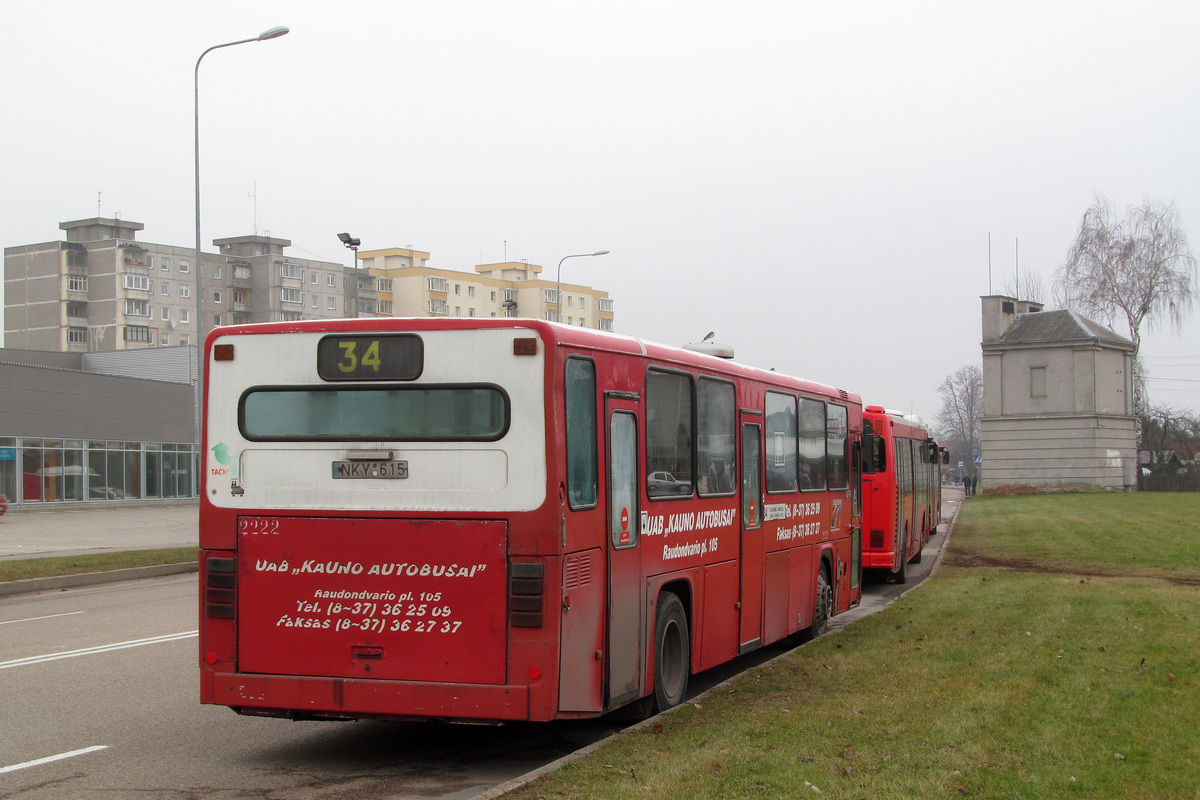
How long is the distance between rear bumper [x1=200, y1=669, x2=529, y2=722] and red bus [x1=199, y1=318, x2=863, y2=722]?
0.01 metres

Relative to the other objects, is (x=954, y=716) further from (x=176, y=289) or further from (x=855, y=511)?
(x=176, y=289)

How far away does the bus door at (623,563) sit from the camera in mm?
7773

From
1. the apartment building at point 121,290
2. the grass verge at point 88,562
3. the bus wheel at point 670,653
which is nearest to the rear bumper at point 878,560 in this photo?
the bus wheel at point 670,653

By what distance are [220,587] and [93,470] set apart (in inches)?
1869

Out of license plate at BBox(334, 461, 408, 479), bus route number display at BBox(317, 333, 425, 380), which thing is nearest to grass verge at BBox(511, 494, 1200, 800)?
license plate at BBox(334, 461, 408, 479)

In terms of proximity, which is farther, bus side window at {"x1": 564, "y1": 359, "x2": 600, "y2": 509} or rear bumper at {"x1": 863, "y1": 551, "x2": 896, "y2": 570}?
rear bumper at {"x1": 863, "y1": 551, "x2": 896, "y2": 570}

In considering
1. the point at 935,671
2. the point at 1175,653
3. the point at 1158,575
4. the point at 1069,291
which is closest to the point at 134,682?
the point at 935,671

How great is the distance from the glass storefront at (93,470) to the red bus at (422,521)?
4340 cm

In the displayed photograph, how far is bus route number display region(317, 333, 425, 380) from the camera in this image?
7.32 m

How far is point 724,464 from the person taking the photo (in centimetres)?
1009

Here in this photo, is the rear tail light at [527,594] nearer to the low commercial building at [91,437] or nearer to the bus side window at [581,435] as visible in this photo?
the bus side window at [581,435]

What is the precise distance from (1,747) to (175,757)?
1.18 m

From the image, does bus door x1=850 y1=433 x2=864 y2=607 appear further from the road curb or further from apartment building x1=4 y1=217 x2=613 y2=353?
apartment building x1=4 y1=217 x2=613 y2=353

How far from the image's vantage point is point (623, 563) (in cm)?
796
